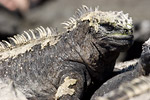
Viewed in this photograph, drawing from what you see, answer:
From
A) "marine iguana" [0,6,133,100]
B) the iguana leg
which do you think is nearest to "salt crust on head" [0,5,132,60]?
"marine iguana" [0,6,133,100]

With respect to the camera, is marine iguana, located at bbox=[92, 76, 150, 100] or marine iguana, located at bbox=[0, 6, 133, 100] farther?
marine iguana, located at bbox=[0, 6, 133, 100]

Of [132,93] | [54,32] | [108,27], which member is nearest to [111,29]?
[108,27]

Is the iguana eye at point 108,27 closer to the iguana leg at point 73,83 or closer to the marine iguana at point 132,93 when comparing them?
the iguana leg at point 73,83

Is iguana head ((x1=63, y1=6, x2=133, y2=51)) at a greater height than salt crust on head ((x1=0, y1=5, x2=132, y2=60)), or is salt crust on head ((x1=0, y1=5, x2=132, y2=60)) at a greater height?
salt crust on head ((x1=0, y1=5, x2=132, y2=60))

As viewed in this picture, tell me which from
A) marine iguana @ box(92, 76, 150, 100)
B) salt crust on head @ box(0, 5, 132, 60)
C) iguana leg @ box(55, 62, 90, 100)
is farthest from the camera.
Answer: salt crust on head @ box(0, 5, 132, 60)

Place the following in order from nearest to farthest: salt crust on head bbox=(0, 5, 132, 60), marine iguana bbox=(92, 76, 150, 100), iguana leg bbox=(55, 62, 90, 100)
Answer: marine iguana bbox=(92, 76, 150, 100) < iguana leg bbox=(55, 62, 90, 100) < salt crust on head bbox=(0, 5, 132, 60)

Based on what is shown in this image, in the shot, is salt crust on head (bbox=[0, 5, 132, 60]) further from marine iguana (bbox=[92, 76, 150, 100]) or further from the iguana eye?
marine iguana (bbox=[92, 76, 150, 100])
